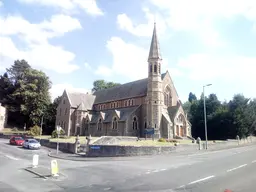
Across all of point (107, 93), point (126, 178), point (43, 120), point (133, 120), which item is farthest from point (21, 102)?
point (126, 178)

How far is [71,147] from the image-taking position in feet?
103

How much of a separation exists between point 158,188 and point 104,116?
4613 centimetres

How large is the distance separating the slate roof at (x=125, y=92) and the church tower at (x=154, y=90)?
10.2 feet

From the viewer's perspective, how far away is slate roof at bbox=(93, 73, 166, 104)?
173ft

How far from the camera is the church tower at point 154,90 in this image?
152ft

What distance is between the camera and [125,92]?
56.9 meters

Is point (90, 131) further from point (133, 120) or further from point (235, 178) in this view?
point (235, 178)

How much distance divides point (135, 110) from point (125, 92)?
8.59 m

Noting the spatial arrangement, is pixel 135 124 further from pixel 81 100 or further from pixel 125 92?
pixel 81 100

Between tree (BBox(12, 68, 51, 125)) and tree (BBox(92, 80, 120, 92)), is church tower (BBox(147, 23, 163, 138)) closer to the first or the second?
tree (BBox(12, 68, 51, 125))

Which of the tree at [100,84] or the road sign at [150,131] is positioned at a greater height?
the tree at [100,84]

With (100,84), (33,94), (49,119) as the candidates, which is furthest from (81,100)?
(100,84)

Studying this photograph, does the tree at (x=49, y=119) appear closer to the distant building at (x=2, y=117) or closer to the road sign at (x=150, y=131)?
the distant building at (x=2, y=117)

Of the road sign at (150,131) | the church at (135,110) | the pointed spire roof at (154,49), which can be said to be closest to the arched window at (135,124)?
the church at (135,110)
